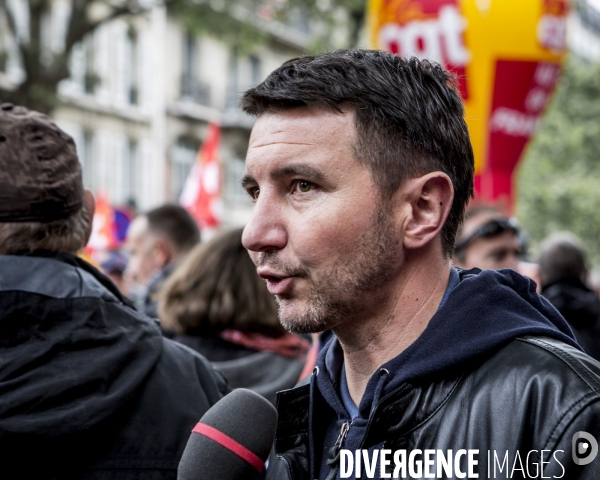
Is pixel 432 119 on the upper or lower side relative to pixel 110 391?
upper

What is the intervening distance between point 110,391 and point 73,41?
1460 cm

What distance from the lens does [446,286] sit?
198 centimetres

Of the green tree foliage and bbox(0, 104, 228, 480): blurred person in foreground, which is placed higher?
bbox(0, 104, 228, 480): blurred person in foreground

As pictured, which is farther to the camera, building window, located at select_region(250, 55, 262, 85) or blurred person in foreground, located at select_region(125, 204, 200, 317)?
building window, located at select_region(250, 55, 262, 85)

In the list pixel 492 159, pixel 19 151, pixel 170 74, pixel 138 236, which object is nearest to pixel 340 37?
pixel 170 74

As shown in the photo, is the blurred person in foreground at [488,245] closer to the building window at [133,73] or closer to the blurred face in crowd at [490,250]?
the blurred face in crowd at [490,250]

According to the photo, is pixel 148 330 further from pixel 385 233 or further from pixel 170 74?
pixel 170 74

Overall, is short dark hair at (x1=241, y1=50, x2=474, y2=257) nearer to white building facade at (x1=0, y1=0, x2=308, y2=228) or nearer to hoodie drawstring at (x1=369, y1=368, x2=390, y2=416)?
hoodie drawstring at (x1=369, y1=368, x2=390, y2=416)

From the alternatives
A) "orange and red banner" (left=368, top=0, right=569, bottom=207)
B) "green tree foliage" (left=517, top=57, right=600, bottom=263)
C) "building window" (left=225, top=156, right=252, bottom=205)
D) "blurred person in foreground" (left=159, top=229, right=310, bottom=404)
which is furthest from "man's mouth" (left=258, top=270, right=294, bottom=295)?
"building window" (left=225, top=156, right=252, bottom=205)

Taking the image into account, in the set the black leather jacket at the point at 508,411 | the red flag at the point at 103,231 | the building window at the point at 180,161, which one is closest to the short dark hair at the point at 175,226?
the black leather jacket at the point at 508,411

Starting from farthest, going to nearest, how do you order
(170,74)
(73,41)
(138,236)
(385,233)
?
(170,74) < (73,41) < (138,236) < (385,233)

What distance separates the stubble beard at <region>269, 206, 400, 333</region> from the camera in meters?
1.85

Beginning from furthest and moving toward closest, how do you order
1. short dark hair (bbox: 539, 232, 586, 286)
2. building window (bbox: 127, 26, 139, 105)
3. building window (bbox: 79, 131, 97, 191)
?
building window (bbox: 127, 26, 139, 105) < building window (bbox: 79, 131, 97, 191) < short dark hair (bbox: 539, 232, 586, 286)

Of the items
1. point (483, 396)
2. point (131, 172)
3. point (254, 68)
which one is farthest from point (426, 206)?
point (254, 68)
